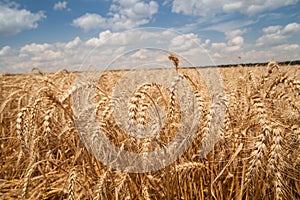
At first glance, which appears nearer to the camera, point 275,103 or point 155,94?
point 275,103

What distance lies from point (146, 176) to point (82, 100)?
0.83 meters

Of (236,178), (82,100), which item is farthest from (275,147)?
(82,100)

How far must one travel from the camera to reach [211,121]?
4.86 ft

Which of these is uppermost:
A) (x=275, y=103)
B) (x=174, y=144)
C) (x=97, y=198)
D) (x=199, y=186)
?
(x=275, y=103)

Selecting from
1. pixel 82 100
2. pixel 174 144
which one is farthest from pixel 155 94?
pixel 174 144

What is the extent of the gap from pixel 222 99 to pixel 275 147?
485 millimetres

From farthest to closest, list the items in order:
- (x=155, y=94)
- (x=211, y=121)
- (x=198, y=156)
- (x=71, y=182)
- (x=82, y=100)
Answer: (x=155, y=94)
(x=82, y=100)
(x=198, y=156)
(x=211, y=121)
(x=71, y=182)

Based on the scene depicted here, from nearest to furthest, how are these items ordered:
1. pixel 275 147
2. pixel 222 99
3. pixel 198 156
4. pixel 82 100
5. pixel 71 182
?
pixel 275 147 < pixel 71 182 < pixel 222 99 < pixel 198 156 < pixel 82 100

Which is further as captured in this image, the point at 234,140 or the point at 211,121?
the point at 234,140

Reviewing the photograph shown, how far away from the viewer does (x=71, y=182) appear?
51.5 inches

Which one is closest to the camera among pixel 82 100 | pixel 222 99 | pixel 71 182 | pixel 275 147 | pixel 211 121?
pixel 275 147

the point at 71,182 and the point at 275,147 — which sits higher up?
the point at 275,147

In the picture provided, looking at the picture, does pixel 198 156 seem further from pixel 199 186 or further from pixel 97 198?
pixel 97 198

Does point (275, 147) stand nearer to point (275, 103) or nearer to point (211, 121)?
point (211, 121)
